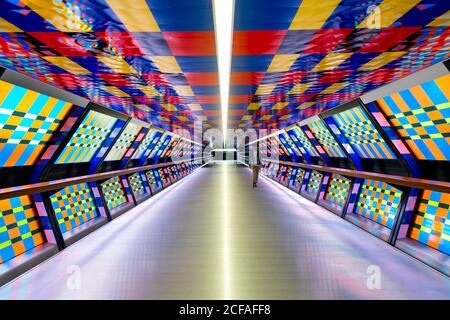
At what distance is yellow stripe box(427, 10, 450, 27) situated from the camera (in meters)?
1.81

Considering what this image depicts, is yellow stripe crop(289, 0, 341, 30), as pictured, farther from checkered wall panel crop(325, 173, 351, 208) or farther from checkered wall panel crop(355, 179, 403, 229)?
checkered wall panel crop(325, 173, 351, 208)

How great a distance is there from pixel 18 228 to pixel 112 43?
8.68 feet

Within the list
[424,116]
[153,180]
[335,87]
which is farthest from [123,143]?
[424,116]

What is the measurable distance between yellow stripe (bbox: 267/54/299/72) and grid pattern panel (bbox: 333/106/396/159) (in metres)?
1.58

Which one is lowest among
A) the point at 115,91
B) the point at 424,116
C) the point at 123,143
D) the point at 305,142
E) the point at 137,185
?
the point at 137,185

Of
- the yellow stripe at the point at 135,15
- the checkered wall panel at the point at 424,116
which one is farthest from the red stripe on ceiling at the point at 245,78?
the checkered wall panel at the point at 424,116

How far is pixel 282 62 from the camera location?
2.89 metres

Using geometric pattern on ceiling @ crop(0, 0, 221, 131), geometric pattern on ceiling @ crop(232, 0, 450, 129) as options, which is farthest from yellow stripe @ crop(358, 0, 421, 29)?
geometric pattern on ceiling @ crop(0, 0, 221, 131)

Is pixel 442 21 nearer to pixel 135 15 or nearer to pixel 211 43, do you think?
pixel 211 43

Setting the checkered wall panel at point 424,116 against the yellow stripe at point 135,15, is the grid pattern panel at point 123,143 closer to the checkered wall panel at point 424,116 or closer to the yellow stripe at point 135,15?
the yellow stripe at point 135,15

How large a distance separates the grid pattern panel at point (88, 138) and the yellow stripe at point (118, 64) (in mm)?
1165

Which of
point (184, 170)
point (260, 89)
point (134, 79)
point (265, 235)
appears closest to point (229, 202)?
point (265, 235)

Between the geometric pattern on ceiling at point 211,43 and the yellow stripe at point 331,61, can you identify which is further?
the yellow stripe at point 331,61

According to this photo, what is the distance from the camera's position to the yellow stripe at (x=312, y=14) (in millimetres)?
1726
